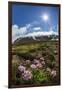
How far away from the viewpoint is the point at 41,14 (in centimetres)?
256

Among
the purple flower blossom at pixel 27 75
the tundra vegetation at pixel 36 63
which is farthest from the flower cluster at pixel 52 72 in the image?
the purple flower blossom at pixel 27 75

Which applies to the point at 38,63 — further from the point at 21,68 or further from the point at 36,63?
the point at 21,68

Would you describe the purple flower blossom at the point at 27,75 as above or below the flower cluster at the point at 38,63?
below

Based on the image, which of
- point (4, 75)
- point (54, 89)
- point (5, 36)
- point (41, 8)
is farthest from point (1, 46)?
point (54, 89)

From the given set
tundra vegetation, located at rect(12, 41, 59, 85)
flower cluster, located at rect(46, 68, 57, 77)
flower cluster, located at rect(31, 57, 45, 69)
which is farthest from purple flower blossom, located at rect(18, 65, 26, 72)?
flower cluster, located at rect(46, 68, 57, 77)

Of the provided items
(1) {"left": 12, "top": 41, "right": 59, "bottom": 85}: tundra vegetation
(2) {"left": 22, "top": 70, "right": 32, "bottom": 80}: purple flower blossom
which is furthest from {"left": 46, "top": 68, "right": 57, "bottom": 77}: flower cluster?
(2) {"left": 22, "top": 70, "right": 32, "bottom": 80}: purple flower blossom

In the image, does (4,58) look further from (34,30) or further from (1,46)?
(34,30)

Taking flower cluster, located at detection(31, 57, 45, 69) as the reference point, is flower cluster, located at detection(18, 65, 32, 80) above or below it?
below

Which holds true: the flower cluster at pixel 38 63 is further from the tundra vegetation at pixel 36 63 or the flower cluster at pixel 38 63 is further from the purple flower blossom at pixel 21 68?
the purple flower blossom at pixel 21 68

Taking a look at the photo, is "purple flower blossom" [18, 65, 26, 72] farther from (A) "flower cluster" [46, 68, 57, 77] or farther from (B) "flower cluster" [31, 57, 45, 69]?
(A) "flower cluster" [46, 68, 57, 77]

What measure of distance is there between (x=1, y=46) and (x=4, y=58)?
0.14 metres

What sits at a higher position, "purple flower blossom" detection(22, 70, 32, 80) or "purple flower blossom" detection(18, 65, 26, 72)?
"purple flower blossom" detection(18, 65, 26, 72)

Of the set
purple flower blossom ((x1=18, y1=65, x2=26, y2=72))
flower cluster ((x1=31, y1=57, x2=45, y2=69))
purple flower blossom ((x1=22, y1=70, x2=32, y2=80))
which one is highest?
flower cluster ((x1=31, y1=57, x2=45, y2=69))

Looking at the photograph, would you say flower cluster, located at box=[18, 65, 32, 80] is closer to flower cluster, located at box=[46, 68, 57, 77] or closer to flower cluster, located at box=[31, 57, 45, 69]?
flower cluster, located at box=[31, 57, 45, 69]
